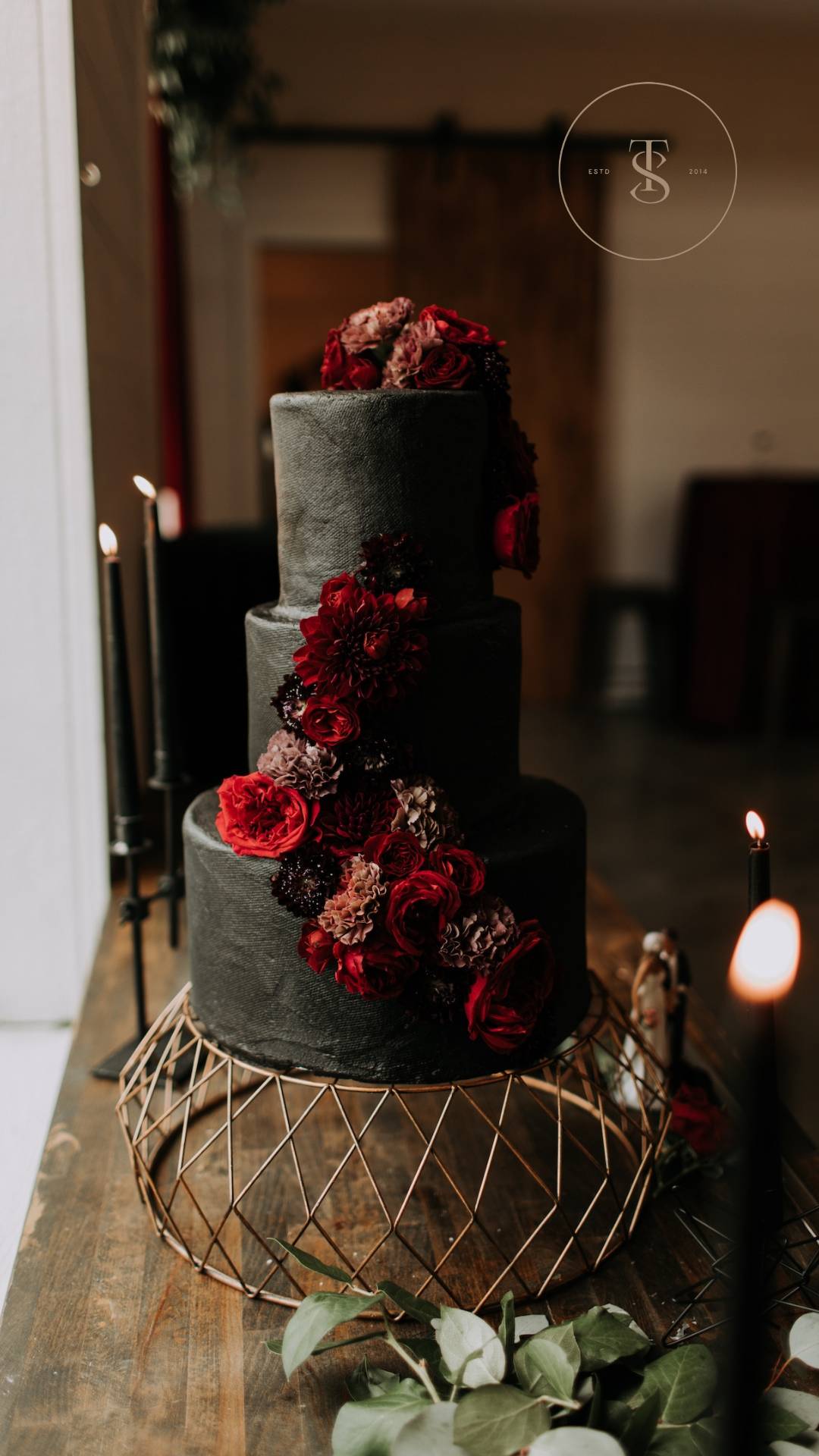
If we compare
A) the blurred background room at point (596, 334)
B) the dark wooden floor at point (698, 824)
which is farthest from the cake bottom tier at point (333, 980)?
the blurred background room at point (596, 334)

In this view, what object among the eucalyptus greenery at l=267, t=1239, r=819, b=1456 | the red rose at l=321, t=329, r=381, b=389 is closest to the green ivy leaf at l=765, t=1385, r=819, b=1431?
the eucalyptus greenery at l=267, t=1239, r=819, b=1456

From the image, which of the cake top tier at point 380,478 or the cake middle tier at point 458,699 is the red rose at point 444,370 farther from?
the cake middle tier at point 458,699

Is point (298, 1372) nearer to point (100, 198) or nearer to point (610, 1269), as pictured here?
point (610, 1269)

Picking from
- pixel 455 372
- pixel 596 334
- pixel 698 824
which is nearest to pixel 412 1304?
pixel 455 372

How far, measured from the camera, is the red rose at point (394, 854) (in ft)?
3.33

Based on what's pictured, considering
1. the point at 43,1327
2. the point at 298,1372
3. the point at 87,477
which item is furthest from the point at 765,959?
the point at 87,477

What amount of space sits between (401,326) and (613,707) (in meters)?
4.53

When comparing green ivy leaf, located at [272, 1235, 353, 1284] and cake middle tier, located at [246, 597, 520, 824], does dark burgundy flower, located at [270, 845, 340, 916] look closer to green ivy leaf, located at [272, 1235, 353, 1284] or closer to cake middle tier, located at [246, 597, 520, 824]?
cake middle tier, located at [246, 597, 520, 824]

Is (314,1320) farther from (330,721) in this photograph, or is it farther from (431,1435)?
(330,721)

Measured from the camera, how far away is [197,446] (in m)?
5.30

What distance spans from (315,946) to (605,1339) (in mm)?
387

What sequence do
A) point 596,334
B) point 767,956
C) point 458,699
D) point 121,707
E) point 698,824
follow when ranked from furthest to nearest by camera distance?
point 596,334 < point 698,824 < point 121,707 < point 458,699 < point 767,956

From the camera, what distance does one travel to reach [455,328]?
3.74 feet

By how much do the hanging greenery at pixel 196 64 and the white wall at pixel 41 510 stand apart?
1.67m
